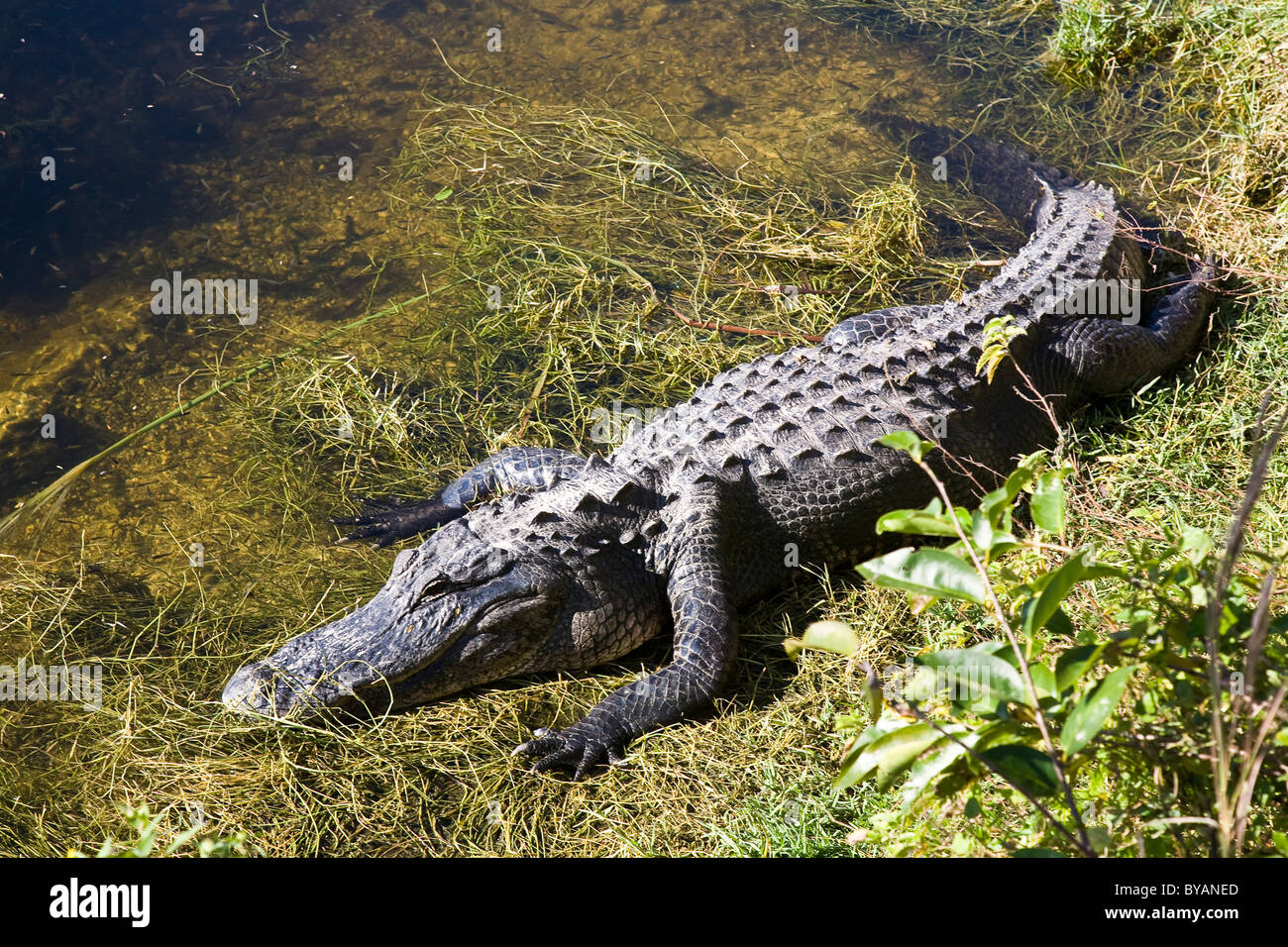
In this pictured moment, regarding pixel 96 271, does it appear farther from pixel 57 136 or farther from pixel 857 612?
pixel 857 612

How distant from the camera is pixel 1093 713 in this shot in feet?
6.06

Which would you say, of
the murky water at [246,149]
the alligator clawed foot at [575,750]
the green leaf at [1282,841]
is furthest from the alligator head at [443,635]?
the green leaf at [1282,841]

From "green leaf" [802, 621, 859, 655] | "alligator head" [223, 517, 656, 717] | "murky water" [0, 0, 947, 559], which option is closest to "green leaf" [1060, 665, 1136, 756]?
"green leaf" [802, 621, 859, 655]

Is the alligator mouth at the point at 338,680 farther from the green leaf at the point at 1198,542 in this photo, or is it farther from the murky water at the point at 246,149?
the green leaf at the point at 1198,542

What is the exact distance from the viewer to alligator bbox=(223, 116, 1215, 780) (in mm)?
3740

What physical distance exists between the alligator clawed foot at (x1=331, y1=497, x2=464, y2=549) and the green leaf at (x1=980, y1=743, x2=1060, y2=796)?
315cm

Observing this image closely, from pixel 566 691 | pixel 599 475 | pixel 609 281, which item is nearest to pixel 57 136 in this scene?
pixel 609 281

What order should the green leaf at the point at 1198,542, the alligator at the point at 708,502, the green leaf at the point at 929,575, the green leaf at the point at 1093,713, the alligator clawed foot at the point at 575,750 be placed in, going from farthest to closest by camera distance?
the alligator at the point at 708,502 < the alligator clawed foot at the point at 575,750 < the green leaf at the point at 1198,542 < the green leaf at the point at 929,575 < the green leaf at the point at 1093,713

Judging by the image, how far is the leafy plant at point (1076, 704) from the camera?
6.47 ft

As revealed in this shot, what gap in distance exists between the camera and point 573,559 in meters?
3.92

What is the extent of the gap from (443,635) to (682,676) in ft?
3.05

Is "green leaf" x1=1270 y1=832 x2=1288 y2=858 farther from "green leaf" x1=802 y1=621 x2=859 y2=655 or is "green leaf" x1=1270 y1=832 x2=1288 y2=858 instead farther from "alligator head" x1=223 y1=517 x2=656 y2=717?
"alligator head" x1=223 y1=517 x2=656 y2=717

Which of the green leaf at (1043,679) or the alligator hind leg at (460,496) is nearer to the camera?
the green leaf at (1043,679)

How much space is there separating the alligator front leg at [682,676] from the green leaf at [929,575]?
5.89ft
